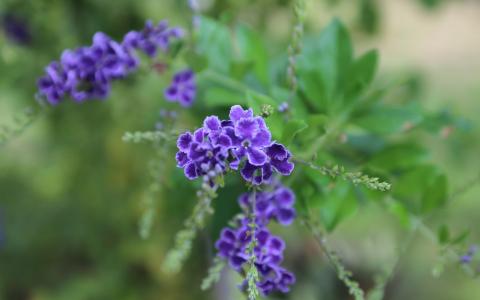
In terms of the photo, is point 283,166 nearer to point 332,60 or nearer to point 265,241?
point 265,241

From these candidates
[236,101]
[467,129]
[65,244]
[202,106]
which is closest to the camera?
[236,101]

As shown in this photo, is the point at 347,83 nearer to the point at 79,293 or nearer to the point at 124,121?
the point at 124,121

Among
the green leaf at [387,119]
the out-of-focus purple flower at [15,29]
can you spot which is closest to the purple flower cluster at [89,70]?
the green leaf at [387,119]

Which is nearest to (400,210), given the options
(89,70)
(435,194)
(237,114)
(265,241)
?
(435,194)

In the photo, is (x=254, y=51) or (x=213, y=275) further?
(x=254, y=51)

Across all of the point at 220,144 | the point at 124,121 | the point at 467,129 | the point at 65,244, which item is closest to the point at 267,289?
the point at 220,144

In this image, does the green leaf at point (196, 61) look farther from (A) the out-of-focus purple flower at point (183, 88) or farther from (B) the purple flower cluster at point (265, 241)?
(B) the purple flower cluster at point (265, 241)

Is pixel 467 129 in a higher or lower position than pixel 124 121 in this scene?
lower
